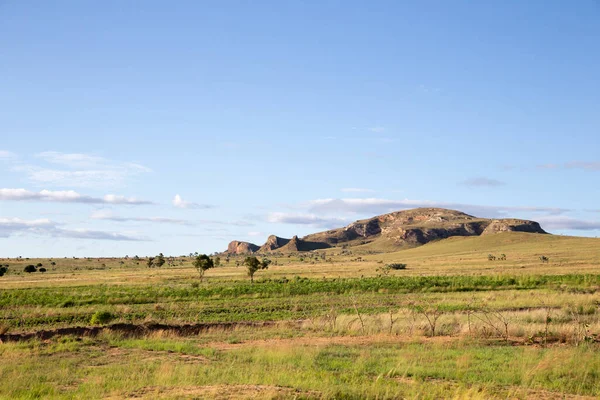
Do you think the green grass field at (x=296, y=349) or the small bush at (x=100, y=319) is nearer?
the green grass field at (x=296, y=349)

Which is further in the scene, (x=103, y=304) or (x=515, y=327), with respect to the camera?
(x=103, y=304)

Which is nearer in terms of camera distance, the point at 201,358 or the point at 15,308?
the point at 201,358

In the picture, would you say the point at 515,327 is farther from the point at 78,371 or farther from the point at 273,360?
the point at 78,371

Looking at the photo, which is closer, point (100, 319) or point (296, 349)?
point (296, 349)

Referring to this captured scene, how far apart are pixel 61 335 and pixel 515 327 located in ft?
58.7

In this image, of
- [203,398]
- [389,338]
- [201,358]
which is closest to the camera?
[203,398]

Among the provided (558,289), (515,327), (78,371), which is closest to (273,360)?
(78,371)

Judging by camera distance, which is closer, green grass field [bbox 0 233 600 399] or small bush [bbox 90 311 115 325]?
green grass field [bbox 0 233 600 399]

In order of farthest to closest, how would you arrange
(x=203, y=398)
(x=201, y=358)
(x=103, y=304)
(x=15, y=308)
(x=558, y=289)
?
(x=558, y=289) → (x=103, y=304) → (x=15, y=308) → (x=201, y=358) → (x=203, y=398)

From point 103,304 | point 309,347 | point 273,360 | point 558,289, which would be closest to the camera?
point 273,360

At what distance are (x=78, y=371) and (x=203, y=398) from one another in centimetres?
614

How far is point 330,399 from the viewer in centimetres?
1091

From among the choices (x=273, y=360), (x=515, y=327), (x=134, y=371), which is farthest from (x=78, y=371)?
(x=515, y=327)

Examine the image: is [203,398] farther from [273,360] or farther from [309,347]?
[309,347]
